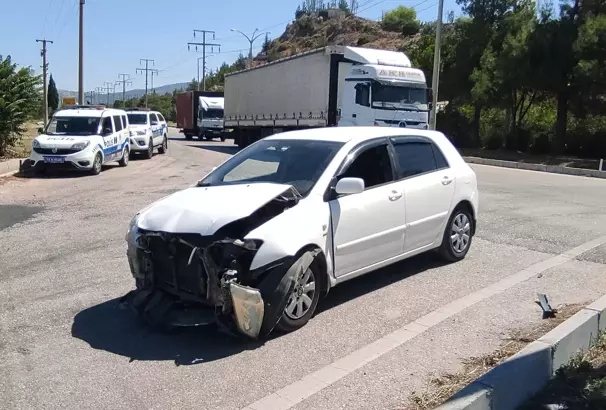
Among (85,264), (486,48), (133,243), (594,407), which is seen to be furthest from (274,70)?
(594,407)

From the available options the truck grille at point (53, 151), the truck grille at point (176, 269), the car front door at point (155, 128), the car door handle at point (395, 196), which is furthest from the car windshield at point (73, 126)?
the truck grille at point (176, 269)

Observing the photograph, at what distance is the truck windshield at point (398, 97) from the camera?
67.6 ft

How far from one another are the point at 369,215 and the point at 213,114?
3819cm

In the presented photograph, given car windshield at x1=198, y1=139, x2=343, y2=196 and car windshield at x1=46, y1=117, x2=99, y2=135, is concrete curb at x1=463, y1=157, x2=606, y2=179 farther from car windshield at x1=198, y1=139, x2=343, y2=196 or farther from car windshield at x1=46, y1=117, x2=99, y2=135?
car windshield at x1=198, y1=139, x2=343, y2=196

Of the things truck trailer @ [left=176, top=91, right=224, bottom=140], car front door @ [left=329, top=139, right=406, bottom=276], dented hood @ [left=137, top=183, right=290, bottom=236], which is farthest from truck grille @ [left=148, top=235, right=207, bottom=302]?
truck trailer @ [left=176, top=91, right=224, bottom=140]

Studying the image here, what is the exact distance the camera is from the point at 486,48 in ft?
106

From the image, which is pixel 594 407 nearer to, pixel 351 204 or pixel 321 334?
pixel 321 334

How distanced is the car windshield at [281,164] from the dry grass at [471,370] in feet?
6.80

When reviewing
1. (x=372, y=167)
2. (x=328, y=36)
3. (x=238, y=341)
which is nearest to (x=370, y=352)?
(x=238, y=341)

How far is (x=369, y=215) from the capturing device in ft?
20.0

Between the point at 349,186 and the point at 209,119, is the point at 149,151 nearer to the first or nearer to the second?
the point at 209,119

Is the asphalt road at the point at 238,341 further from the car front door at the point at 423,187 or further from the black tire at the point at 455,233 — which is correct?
the car front door at the point at 423,187

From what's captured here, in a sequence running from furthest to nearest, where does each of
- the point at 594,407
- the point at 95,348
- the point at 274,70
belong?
1. the point at 274,70
2. the point at 95,348
3. the point at 594,407

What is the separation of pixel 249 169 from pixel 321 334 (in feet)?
6.62
